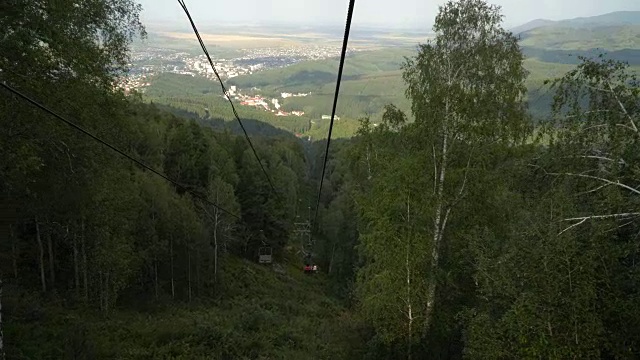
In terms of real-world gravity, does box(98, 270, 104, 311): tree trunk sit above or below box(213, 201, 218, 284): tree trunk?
above

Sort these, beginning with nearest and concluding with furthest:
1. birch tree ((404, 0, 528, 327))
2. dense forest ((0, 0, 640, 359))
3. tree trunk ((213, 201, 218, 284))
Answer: dense forest ((0, 0, 640, 359)) < birch tree ((404, 0, 528, 327)) < tree trunk ((213, 201, 218, 284))

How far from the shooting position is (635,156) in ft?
17.3

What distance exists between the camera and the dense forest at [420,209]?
5.64 meters

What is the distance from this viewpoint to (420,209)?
31.2ft

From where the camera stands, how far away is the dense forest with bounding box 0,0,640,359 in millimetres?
5645

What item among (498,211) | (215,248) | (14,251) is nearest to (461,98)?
(498,211)

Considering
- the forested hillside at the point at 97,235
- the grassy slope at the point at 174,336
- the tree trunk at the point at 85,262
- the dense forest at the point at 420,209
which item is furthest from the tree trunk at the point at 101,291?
the grassy slope at the point at 174,336

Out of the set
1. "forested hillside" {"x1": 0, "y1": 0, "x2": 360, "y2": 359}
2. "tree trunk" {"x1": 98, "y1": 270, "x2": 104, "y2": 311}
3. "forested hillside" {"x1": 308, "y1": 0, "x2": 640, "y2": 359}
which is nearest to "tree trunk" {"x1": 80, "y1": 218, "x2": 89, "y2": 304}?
"forested hillside" {"x1": 0, "y1": 0, "x2": 360, "y2": 359}

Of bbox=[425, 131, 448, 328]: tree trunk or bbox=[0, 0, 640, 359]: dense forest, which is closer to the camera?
bbox=[0, 0, 640, 359]: dense forest

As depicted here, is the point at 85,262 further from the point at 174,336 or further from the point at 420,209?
the point at 420,209

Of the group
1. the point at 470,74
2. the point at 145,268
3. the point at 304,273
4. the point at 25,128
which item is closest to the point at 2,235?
the point at 25,128

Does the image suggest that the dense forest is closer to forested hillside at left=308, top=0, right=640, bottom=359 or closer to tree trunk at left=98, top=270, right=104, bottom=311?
forested hillside at left=308, top=0, right=640, bottom=359

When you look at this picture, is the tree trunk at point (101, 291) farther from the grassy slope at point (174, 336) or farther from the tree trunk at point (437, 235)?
the tree trunk at point (437, 235)

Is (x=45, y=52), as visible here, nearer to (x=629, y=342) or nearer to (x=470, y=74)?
(x=470, y=74)
